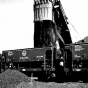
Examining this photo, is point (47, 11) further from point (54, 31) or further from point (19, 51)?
point (19, 51)

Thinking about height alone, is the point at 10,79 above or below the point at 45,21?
below

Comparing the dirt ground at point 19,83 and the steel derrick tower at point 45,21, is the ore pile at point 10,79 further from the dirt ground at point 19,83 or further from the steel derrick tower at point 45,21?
the steel derrick tower at point 45,21

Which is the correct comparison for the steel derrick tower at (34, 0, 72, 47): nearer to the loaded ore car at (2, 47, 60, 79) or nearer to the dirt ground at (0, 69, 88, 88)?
the loaded ore car at (2, 47, 60, 79)

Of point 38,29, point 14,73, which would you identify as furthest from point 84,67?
point 38,29

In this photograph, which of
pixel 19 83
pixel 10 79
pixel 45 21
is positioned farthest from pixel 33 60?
pixel 45 21

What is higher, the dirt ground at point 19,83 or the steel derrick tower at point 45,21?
the steel derrick tower at point 45,21

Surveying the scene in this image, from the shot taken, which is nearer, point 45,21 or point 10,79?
point 10,79

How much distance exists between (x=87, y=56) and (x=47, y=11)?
1692 centimetres

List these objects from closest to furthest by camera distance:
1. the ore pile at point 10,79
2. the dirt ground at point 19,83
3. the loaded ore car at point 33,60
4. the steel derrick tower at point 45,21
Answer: the dirt ground at point 19,83
the ore pile at point 10,79
the loaded ore car at point 33,60
the steel derrick tower at point 45,21

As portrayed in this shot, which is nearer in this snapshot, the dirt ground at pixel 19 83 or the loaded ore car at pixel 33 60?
the dirt ground at pixel 19 83

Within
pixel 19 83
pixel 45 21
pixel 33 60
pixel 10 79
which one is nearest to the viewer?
pixel 19 83

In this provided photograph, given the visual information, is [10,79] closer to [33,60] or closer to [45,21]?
[33,60]

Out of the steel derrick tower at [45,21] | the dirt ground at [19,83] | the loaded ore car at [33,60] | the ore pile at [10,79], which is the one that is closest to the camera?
the dirt ground at [19,83]

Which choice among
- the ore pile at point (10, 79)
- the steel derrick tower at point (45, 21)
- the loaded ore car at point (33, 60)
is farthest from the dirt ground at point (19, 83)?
the steel derrick tower at point (45, 21)
